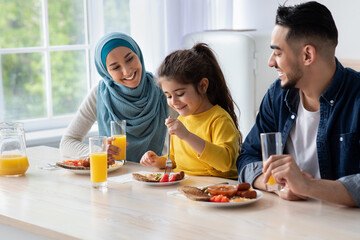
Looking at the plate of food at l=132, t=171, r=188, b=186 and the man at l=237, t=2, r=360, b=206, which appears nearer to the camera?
the man at l=237, t=2, r=360, b=206

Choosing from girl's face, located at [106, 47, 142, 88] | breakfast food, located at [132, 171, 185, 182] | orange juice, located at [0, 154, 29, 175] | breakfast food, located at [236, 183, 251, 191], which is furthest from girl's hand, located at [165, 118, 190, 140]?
girl's face, located at [106, 47, 142, 88]

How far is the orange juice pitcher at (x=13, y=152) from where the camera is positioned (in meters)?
2.03

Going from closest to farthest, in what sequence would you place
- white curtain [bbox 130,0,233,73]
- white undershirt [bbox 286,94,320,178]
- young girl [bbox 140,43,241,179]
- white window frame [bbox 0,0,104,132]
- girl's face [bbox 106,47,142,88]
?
1. white undershirt [bbox 286,94,320,178]
2. young girl [bbox 140,43,241,179]
3. girl's face [bbox 106,47,142,88]
4. white window frame [bbox 0,0,104,132]
5. white curtain [bbox 130,0,233,73]

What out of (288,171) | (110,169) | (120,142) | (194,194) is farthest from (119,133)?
(288,171)

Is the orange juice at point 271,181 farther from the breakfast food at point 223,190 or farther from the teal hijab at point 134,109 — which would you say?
the teal hijab at point 134,109

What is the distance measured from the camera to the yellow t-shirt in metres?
2.02

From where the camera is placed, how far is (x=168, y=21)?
381 cm

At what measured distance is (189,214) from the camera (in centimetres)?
152

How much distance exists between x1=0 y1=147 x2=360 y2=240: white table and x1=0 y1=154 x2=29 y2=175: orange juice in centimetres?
15

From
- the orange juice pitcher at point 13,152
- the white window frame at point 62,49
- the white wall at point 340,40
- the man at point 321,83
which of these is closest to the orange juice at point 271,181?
the man at point 321,83

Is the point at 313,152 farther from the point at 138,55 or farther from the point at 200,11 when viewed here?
the point at 200,11

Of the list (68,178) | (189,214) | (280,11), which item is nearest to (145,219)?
(189,214)

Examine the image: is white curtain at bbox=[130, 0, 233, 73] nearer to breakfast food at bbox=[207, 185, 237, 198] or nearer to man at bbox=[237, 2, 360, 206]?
man at bbox=[237, 2, 360, 206]

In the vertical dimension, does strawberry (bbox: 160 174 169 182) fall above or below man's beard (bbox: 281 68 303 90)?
below
